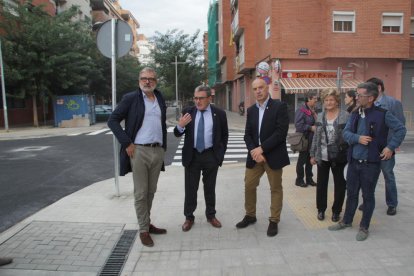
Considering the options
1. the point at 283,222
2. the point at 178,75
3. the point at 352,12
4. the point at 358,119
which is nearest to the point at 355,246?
the point at 283,222

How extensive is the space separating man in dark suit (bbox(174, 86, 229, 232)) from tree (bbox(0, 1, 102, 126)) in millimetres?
20118

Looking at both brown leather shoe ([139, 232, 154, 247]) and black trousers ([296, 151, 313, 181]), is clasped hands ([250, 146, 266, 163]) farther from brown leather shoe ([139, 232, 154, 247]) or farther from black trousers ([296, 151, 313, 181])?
black trousers ([296, 151, 313, 181])

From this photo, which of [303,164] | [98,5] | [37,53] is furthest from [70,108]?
[98,5]

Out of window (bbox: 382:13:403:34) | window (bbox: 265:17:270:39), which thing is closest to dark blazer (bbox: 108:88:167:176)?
window (bbox: 265:17:270:39)

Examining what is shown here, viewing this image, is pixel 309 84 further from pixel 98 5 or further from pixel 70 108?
pixel 98 5

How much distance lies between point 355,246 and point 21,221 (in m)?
4.21

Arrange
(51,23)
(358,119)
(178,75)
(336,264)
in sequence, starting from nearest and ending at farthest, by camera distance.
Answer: (336,264)
(358,119)
(51,23)
(178,75)

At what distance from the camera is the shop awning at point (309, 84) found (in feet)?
68.9

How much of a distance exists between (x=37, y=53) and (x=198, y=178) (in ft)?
72.9

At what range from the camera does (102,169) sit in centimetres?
940

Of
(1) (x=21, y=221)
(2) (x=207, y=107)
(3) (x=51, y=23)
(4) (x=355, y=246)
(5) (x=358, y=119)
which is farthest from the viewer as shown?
(3) (x=51, y=23)

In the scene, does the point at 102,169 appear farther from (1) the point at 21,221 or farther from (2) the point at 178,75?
(2) the point at 178,75

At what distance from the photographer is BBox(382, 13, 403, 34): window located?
21.7 m

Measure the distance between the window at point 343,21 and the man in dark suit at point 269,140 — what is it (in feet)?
61.3
